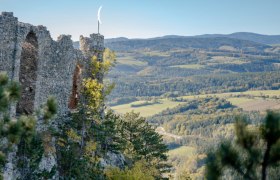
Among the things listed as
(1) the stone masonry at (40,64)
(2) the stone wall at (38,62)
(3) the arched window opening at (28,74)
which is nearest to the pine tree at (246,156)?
(1) the stone masonry at (40,64)

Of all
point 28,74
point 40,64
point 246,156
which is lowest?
point 246,156

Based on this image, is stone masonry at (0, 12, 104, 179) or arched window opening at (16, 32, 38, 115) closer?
stone masonry at (0, 12, 104, 179)

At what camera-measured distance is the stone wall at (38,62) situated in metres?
24.0

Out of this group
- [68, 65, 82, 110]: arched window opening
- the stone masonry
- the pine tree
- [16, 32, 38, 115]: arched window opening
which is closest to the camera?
the pine tree

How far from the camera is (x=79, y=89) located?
34781mm

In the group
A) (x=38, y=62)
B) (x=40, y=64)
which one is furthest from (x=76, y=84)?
(x=38, y=62)

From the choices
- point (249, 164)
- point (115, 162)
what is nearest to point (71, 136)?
point (115, 162)

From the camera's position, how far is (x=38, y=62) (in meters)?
27.7

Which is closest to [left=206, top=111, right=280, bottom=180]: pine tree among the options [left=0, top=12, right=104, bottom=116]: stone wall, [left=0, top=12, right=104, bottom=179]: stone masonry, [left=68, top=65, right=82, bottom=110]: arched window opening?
[left=0, top=12, right=104, bottom=179]: stone masonry

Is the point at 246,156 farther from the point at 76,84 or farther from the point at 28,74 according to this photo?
the point at 76,84

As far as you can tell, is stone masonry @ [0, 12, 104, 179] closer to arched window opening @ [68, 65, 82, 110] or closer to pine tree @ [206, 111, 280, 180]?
arched window opening @ [68, 65, 82, 110]

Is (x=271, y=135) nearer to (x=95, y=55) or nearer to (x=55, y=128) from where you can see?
(x=55, y=128)

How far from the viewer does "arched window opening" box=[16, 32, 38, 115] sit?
27484 millimetres

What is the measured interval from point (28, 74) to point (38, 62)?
993mm
